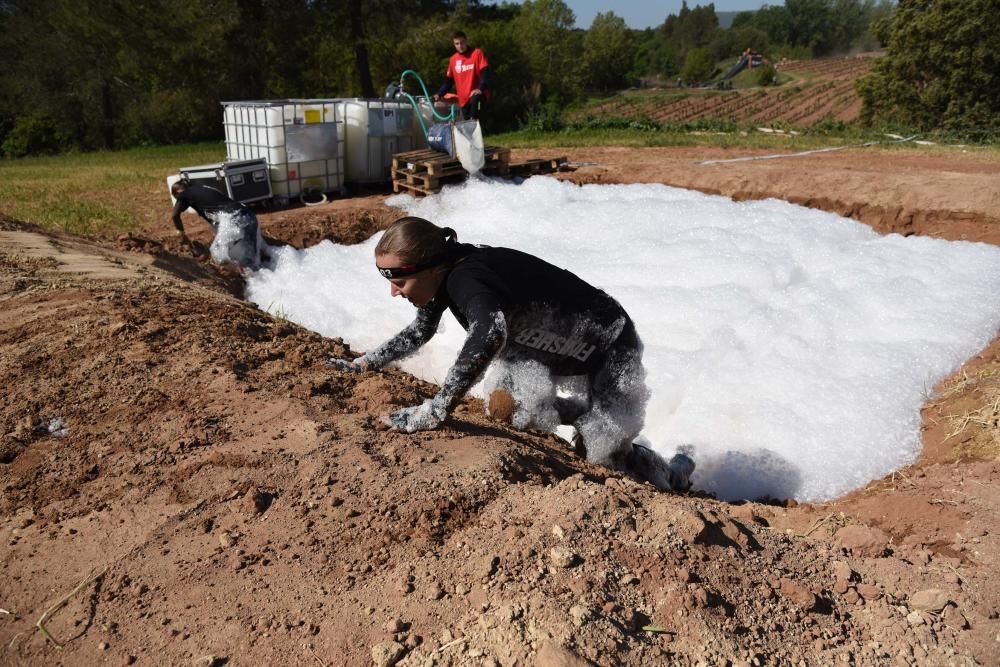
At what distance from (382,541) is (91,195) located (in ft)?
30.6

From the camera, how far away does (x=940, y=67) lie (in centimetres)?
1956

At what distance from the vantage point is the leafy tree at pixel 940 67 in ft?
61.6

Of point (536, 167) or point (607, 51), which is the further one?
point (607, 51)

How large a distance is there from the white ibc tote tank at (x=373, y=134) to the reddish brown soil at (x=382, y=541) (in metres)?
6.01

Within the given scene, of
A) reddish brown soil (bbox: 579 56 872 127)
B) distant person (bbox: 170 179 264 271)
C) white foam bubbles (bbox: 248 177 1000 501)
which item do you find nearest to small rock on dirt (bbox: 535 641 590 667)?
white foam bubbles (bbox: 248 177 1000 501)

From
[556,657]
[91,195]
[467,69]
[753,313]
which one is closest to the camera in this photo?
[556,657]

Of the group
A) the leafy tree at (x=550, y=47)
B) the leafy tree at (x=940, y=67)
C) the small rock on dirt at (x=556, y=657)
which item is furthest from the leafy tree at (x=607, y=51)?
the small rock on dirt at (x=556, y=657)

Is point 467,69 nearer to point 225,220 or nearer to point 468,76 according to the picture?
point 468,76

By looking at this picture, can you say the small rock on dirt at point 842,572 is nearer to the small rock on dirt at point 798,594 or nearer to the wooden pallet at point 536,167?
the small rock on dirt at point 798,594

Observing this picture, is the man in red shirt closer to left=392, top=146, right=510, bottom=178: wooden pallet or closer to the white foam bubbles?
left=392, top=146, right=510, bottom=178: wooden pallet

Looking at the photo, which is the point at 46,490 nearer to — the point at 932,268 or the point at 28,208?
the point at 932,268

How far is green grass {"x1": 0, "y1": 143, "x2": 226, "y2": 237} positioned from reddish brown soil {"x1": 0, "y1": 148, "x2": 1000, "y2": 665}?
4.94 m

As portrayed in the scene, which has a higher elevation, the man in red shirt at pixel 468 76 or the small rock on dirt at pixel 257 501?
the man in red shirt at pixel 468 76

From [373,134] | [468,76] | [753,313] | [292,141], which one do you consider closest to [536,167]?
[468,76]
